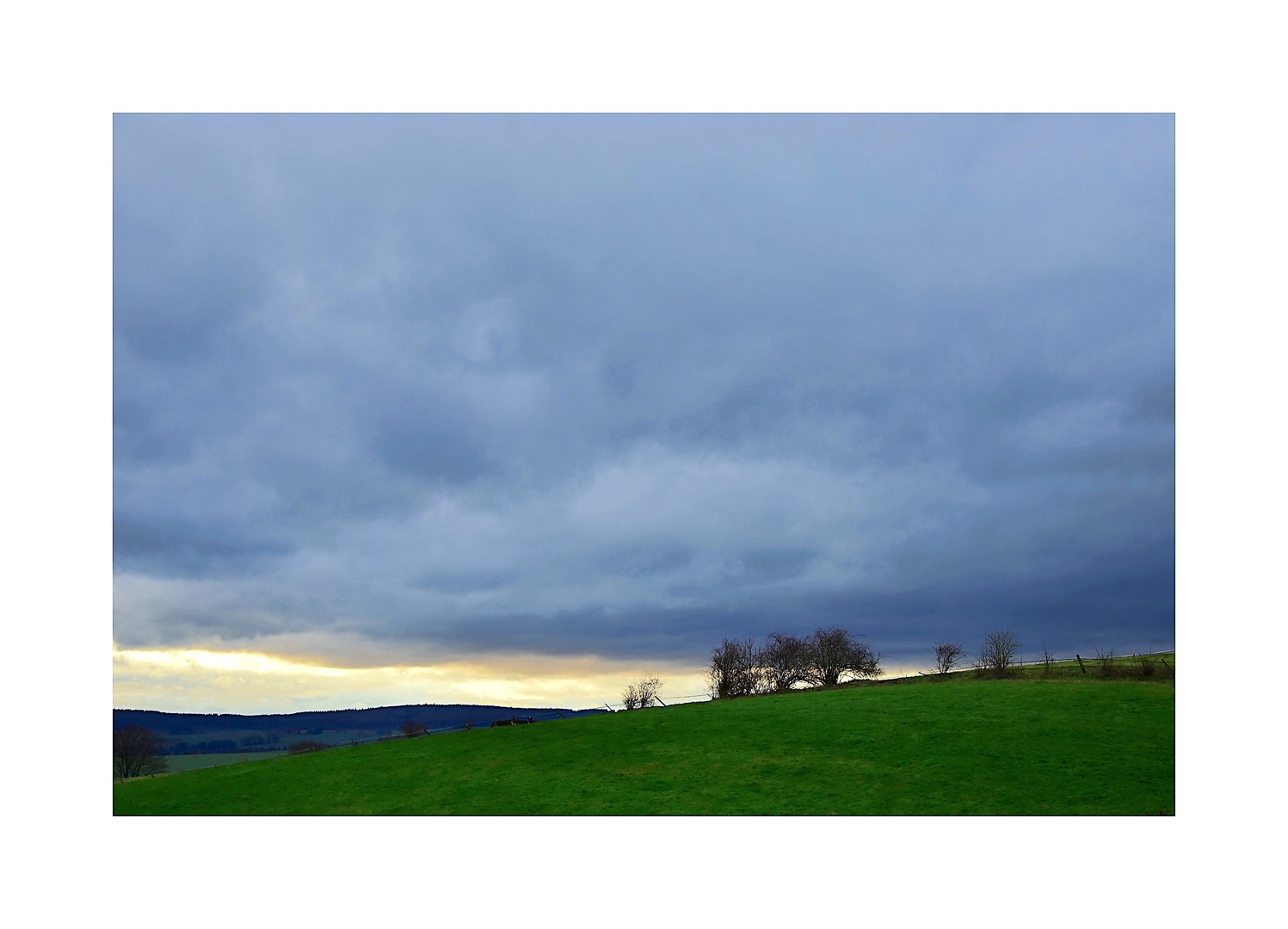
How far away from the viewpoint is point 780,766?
24.9 meters

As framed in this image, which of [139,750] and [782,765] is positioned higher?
[782,765]

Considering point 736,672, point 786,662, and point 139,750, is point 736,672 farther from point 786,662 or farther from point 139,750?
point 139,750

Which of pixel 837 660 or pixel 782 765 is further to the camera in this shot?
pixel 837 660

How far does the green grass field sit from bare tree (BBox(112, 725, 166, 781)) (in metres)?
37.9

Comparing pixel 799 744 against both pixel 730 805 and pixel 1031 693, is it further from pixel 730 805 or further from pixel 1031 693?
pixel 1031 693

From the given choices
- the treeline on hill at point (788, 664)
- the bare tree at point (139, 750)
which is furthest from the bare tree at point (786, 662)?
the bare tree at point (139, 750)

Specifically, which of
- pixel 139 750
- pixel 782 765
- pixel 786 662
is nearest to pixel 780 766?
pixel 782 765

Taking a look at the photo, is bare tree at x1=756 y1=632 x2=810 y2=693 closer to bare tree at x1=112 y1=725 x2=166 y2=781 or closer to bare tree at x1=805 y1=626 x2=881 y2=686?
bare tree at x1=805 y1=626 x2=881 y2=686

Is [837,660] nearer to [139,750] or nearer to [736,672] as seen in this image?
[736,672]

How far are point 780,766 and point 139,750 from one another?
210 feet

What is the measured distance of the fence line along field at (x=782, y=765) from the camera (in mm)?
21922

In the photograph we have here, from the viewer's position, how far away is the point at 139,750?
63438 mm
